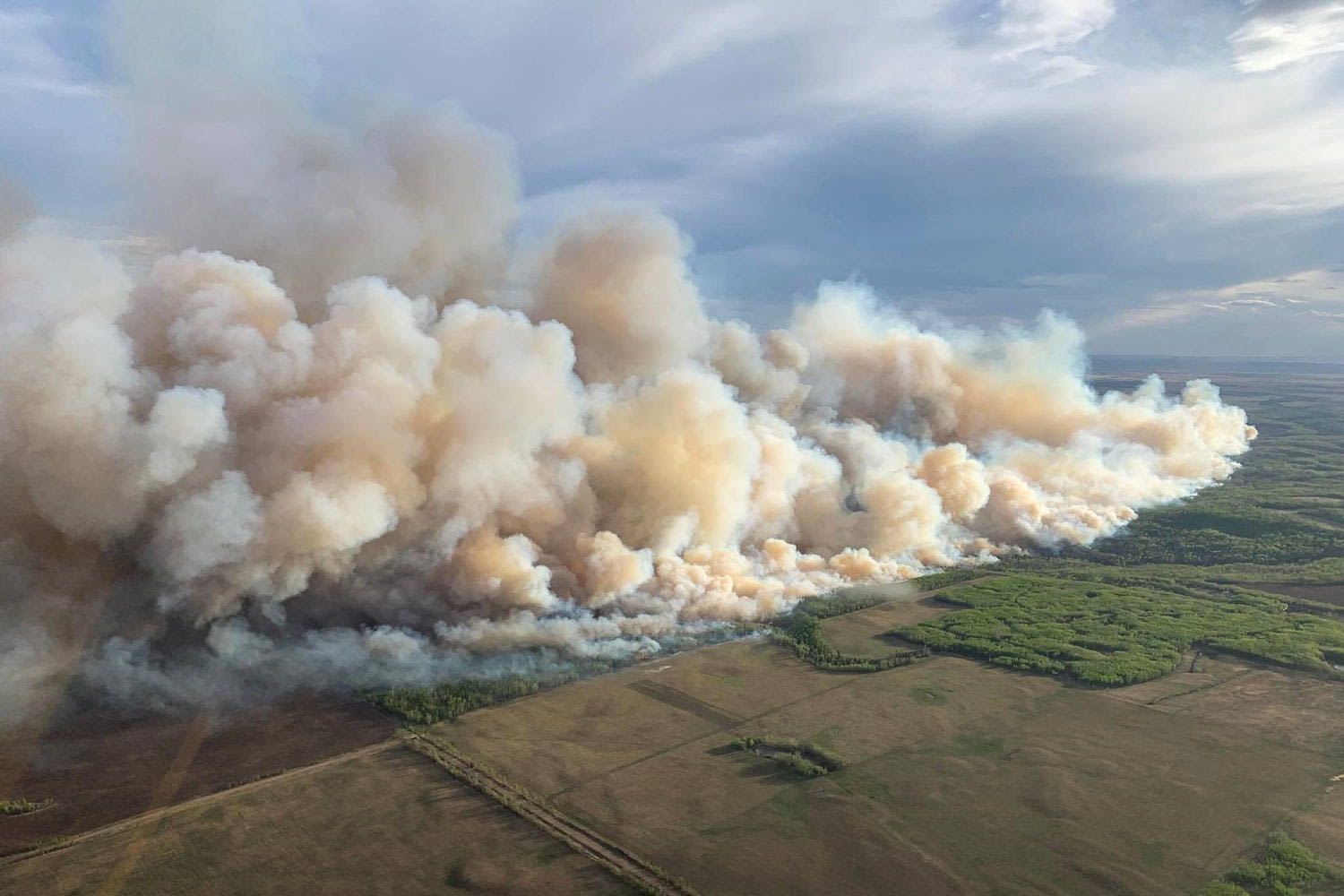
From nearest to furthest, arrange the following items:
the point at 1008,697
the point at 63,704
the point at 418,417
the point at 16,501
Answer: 1. the point at 63,704
2. the point at 1008,697
3. the point at 16,501
4. the point at 418,417

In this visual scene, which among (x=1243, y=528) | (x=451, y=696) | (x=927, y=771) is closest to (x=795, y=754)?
(x=927, y=771)

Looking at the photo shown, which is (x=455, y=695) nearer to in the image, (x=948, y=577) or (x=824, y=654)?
(x=824, y=654)

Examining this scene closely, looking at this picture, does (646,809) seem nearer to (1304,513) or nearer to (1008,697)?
(1008,697)

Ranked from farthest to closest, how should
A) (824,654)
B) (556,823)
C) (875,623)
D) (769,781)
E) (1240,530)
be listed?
(1240,530) → (875,623) → (824,654) → (769,781) → (556,823)

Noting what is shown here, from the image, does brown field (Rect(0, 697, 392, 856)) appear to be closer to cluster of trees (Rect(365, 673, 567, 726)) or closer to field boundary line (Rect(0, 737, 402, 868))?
field boundary line (Rect(0, 737, 402, 868))

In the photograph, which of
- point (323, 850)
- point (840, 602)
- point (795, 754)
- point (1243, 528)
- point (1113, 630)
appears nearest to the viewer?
point (323, 850)

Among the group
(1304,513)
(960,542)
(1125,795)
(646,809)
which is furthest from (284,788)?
(1304,513)

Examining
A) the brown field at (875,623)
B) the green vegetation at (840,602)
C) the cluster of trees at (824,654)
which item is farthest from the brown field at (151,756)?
the green vegetation at (840,602)
